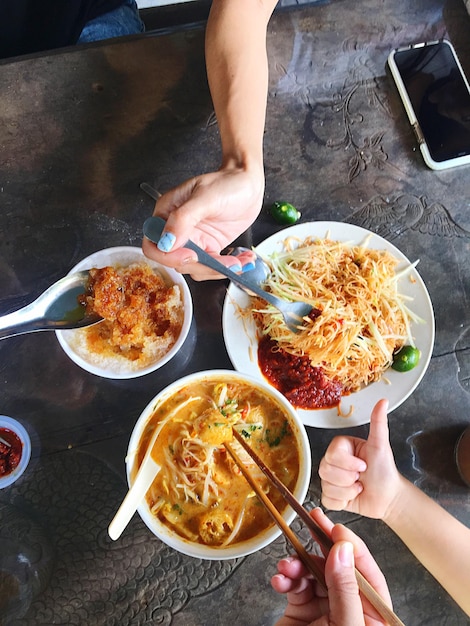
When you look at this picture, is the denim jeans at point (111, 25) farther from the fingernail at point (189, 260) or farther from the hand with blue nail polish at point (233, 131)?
the fingernail at point (189, 260)

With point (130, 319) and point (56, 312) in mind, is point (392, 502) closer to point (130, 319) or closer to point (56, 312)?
point (130, 319)

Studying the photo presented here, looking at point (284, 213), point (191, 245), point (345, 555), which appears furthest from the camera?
point (284, 213)

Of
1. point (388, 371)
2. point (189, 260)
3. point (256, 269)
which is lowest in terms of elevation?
point (388, 371)

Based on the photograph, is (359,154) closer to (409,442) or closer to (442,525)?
(409,442)

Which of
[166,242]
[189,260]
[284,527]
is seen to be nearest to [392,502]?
[284,527]

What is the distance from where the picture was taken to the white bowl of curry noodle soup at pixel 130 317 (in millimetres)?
1979

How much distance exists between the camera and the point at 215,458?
6.27 feet

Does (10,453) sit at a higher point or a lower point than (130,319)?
lower

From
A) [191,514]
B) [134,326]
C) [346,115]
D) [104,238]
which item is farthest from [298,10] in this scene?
[191,514]

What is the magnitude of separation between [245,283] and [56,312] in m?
0.75

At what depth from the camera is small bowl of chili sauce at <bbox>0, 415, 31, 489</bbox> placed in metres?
2.06

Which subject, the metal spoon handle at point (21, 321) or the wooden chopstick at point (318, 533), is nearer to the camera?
the wooden chopstick at point (318, 533)

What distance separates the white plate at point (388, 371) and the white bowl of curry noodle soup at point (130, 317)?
0.69 feet

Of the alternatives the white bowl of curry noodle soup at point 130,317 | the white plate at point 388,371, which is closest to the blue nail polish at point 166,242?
the white bowl of curry noodle soup at point 130,317
